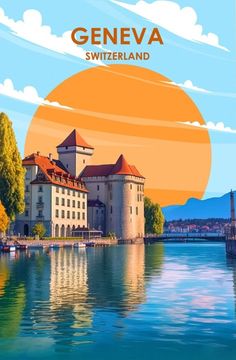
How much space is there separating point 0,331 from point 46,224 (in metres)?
101

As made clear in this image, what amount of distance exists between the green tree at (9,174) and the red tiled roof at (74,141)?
241 ft

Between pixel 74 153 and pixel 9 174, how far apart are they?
2965 inches

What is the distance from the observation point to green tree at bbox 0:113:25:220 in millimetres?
82188

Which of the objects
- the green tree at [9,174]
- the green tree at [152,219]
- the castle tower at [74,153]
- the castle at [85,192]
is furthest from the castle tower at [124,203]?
the green tree at [9,174]

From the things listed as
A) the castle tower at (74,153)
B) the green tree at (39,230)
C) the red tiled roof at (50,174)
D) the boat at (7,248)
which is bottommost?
the boat at (7,248)

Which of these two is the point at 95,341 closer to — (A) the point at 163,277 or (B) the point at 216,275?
(A) the point at 163,277

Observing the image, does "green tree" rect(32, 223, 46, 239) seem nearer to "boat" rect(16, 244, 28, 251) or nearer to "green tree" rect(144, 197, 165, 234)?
"boat" rect(16, 244, 28, 251)

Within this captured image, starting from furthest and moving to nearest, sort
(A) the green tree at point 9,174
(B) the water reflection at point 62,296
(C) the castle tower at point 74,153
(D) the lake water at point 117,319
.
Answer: (C) the castle tower at point 74,153
(A) the green tree at point 9,174
(B) the water reflection at point 62,296
(D) the lake water at point 117,319

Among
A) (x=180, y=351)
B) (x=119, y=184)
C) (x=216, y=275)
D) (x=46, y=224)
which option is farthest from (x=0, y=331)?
(x=119, y=184)

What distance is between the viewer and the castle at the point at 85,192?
123m

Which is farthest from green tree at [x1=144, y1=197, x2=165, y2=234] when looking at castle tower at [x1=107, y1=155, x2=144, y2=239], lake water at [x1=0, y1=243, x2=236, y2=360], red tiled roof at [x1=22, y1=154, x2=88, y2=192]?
lake water at [x1=0, y1=243, x2=236, y2=360]

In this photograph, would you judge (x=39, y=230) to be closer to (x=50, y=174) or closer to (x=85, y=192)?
(x=50, y=174)

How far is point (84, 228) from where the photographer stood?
134m

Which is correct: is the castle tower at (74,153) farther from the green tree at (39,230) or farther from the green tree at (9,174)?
the green tree at (9,174)
